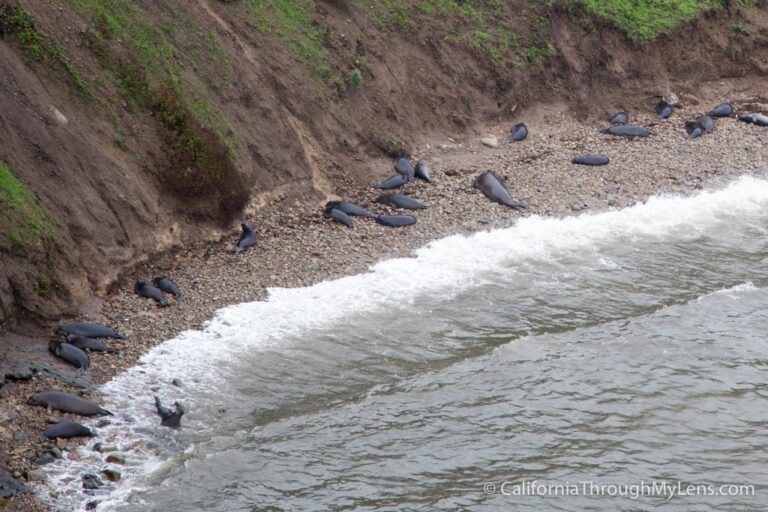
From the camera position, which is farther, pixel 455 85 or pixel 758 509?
pixel 455 85

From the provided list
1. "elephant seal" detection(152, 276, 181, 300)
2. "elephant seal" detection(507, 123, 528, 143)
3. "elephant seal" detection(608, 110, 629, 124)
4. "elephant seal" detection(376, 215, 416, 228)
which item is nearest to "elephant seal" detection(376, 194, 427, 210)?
"elephant seal" detection(376, 215, 416, 228)

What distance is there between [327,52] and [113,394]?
1012cm

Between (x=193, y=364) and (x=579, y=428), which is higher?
(x=193, y=364)

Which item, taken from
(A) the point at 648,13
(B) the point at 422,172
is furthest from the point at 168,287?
(A) the point at 648,13

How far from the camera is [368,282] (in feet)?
50.7

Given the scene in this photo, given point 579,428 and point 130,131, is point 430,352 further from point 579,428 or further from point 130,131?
point 130,131

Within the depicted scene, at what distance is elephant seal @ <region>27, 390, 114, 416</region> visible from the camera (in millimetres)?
11555

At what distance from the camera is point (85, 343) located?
42.0ft

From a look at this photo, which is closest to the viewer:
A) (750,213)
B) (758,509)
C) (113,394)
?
(758,509)

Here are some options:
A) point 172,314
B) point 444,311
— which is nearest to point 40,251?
point 172,314

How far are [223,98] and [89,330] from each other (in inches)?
238

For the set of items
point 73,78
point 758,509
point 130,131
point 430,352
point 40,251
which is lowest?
point 758,509

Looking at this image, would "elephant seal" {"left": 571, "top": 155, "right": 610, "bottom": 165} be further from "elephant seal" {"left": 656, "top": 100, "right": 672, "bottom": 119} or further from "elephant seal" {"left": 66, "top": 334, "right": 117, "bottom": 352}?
"elephant seal" {"left": 66, "top": 334, "right": 117, "bottom": 352}

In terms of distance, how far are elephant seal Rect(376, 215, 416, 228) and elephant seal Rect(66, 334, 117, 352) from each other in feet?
20.0
